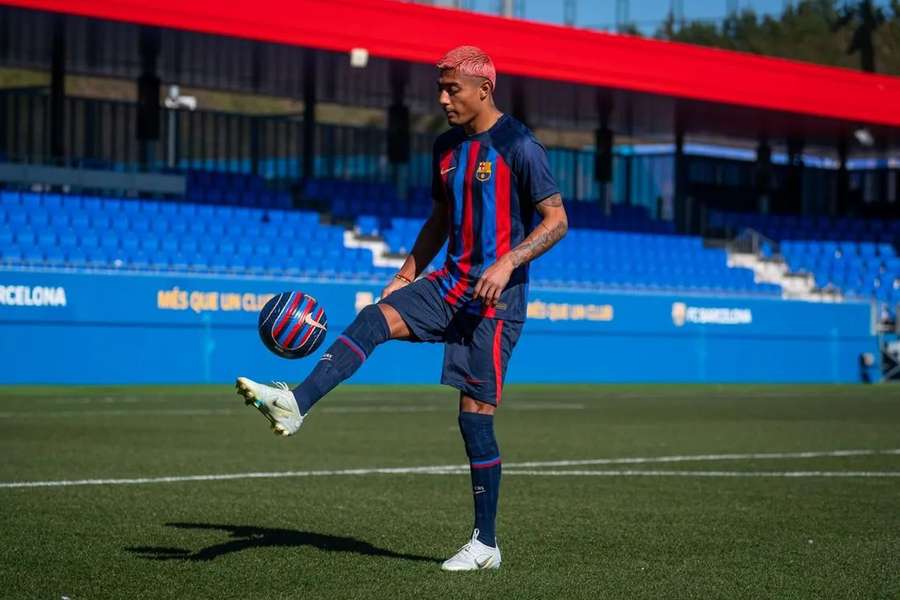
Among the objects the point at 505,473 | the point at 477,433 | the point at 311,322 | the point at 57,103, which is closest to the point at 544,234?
the point at 477,433

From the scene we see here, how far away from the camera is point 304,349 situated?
5.83m

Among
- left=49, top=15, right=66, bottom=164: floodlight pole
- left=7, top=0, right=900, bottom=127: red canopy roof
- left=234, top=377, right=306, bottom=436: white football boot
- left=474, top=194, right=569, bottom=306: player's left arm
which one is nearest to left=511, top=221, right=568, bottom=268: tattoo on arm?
left=474, top=194, right=569, bottom=306: player's left arm

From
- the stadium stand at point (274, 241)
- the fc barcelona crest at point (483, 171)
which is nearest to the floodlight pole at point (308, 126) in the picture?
the stadium stand at point (274, 241)

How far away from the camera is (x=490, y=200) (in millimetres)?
6082

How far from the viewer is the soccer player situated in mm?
6016

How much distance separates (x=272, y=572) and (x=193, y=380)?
18.1m

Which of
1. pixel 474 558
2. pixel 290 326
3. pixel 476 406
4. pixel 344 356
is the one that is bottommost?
pixel 474 558

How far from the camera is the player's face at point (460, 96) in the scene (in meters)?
6.05

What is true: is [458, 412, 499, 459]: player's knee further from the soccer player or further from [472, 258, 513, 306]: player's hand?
[472, 258, 513, 306]: player's hand

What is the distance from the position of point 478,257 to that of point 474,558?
4.04ft

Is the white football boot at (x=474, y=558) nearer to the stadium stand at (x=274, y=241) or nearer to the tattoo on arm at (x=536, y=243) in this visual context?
the tattoo on arm at (x=536, y=243)

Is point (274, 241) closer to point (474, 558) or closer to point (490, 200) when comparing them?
point (490, 200)

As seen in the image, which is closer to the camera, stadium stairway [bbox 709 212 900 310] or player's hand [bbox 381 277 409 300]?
player's hand [bbox 381 277 409 300]

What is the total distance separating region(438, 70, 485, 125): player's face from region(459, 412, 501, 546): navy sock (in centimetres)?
125
